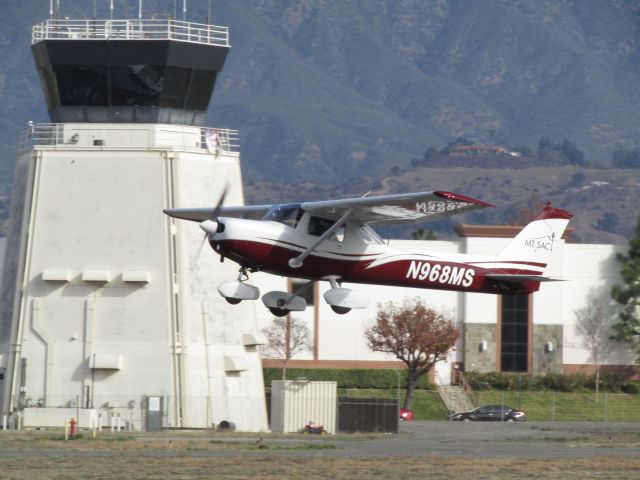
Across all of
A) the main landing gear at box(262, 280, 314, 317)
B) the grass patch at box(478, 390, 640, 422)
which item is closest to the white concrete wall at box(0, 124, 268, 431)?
the main landing gear at box(262, 280, 314, 317)

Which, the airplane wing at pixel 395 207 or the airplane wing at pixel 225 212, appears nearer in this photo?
the airplane wing at pixel 395 207

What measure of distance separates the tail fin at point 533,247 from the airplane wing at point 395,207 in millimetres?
3706

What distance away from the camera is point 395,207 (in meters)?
31.5

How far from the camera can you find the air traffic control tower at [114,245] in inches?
→ 1793

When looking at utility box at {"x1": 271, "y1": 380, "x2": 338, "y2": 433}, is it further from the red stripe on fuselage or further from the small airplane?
the red stripe on fuselage

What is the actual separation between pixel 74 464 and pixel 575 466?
35.5 ft

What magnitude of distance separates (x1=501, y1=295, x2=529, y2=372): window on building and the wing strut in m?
47.8

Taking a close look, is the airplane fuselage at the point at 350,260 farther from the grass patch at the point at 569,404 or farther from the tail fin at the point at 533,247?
the grass patch at the point at 569,404

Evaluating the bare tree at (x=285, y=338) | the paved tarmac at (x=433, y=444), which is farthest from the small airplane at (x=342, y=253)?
the bare tree at (x=285, y=338)

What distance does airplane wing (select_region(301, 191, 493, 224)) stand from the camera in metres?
30.4

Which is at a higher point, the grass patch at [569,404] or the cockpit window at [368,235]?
the cockpit window at [368,235]

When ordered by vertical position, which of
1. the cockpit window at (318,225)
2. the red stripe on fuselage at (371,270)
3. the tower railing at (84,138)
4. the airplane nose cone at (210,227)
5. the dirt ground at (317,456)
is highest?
the tower railing at (84,138)

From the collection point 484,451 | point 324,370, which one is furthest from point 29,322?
point 324,370

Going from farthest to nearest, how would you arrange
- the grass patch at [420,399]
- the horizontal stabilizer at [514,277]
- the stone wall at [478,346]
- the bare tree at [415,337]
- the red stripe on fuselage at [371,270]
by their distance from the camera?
the stone wall at [478,346]
the bare tree at [415,337]
the grass patch at [420,399]
the horizontal stabilizer at [514,277]
the red stripe on fuselage at [371,270]
